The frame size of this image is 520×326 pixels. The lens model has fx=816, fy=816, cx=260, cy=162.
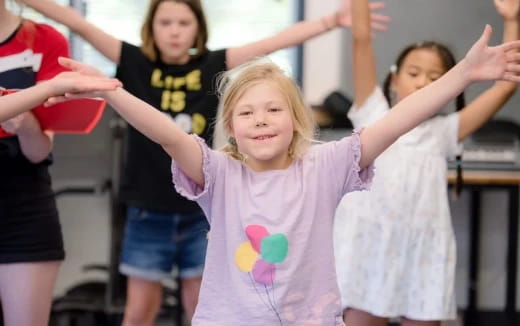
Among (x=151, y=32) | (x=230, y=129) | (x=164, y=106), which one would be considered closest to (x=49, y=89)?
(x=230, y=129)

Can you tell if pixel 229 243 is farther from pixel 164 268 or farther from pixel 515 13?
pixel 515 13

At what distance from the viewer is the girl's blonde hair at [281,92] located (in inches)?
70.4

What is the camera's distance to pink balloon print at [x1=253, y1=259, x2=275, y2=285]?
1.67 m

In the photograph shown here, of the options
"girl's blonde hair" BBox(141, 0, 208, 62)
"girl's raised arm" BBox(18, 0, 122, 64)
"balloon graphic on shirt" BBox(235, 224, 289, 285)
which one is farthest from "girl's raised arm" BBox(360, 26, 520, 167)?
"girl's raised arm" BBox(18, 0, 122, 64)

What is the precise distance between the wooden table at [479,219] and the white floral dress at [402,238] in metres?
1.06

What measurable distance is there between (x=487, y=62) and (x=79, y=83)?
81 cm

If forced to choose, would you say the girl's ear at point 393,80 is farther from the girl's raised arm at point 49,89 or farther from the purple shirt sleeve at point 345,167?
the girl's raised arm at point 49,89

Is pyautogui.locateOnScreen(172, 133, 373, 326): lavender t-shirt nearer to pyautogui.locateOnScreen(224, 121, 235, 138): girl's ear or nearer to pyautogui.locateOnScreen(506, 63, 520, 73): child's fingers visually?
pyautogui.locateOnScreen(224, 121, 235, 138): girl's ear

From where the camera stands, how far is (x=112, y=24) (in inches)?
162

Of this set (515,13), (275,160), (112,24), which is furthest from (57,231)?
(112,24)

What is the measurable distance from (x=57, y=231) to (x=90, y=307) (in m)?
1.59

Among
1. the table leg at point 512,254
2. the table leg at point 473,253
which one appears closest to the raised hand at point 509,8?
the table leg at point 512,254

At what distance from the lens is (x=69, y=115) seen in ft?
7.02

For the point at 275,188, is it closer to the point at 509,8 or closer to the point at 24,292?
the point at 24,292
